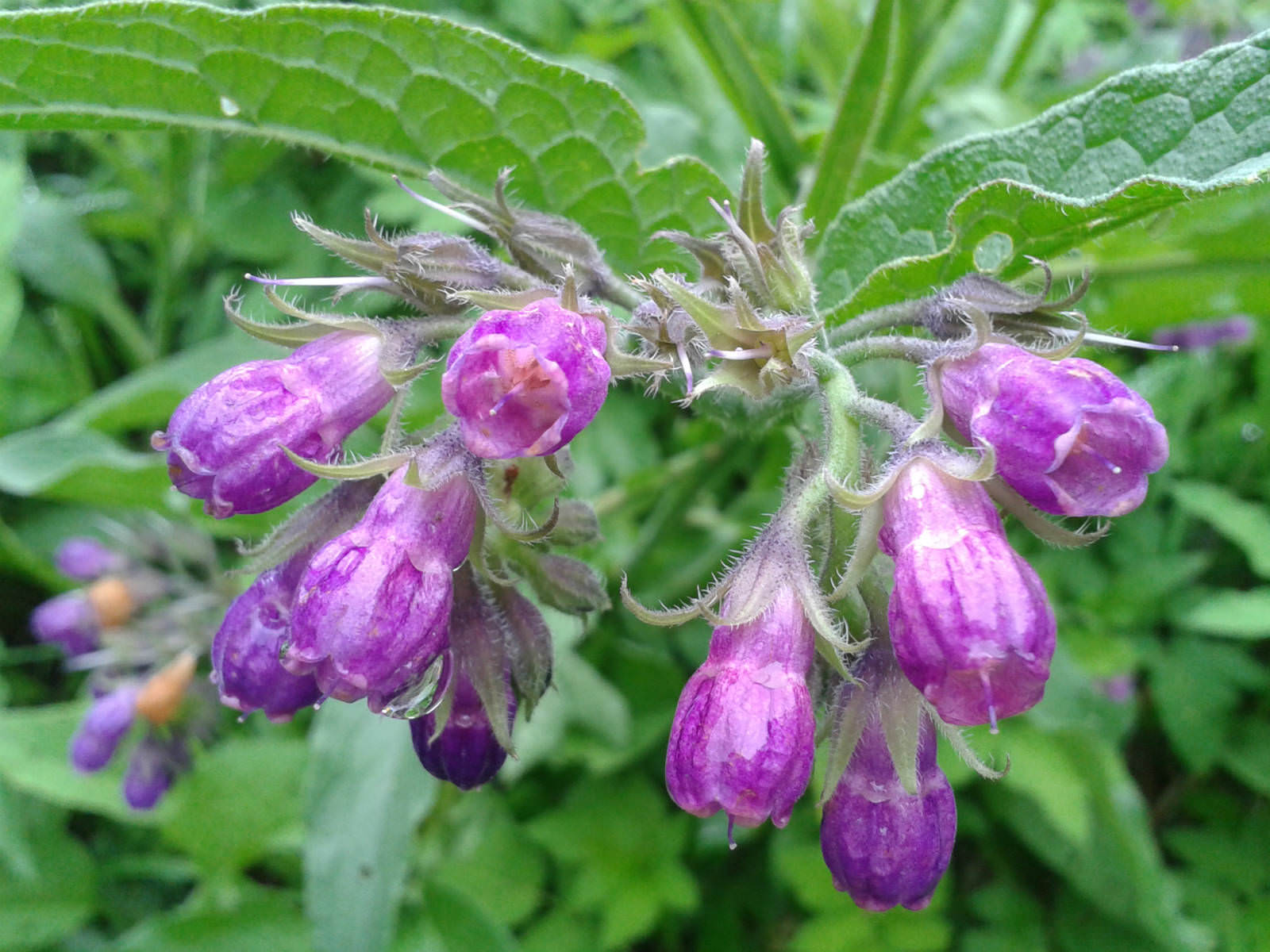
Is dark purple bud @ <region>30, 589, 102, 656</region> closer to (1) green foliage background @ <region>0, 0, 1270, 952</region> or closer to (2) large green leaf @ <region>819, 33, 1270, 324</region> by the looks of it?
(1) green foliage background @ <region>0, 0, 1270, 952</region>

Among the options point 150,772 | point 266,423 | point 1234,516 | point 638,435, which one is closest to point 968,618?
point 266,423

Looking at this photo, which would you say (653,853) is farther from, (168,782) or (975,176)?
(975,176)

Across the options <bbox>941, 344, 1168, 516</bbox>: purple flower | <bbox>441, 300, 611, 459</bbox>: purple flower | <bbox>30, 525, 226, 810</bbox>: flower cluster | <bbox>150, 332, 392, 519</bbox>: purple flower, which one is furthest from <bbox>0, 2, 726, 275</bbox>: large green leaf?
<bbox>30, 525, 226, 810</bbox>: flower cluster

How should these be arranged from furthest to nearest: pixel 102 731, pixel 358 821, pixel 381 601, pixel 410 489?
pixel 102 731 < pixel 358 821 < pixel 410 489 < pixel 381 601

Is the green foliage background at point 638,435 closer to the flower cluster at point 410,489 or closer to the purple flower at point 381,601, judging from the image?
the flower cluster at point 410,489

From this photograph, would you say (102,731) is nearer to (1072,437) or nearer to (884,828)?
(884,828)
